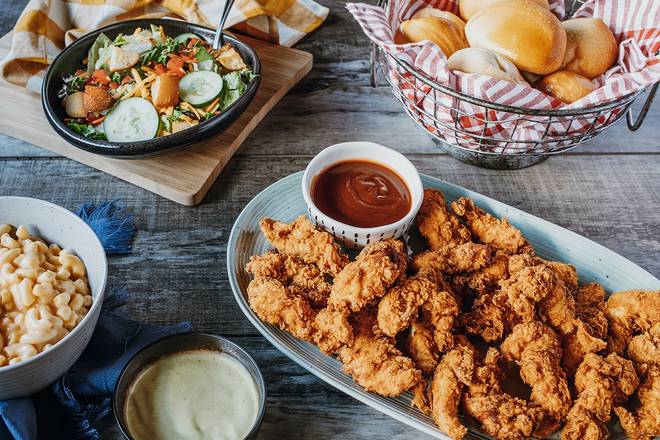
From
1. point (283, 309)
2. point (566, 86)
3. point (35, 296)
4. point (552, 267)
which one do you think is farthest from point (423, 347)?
point (566, 86)

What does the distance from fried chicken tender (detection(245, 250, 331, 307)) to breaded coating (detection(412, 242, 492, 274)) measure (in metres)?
0.35

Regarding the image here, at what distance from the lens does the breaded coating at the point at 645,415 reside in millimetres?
1890

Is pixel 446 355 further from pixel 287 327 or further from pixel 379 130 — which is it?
pixel 379 130

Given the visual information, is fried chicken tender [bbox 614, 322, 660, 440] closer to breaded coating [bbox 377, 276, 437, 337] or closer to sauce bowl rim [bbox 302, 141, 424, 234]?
breaded coating [bbox 377, 276, 437, 337]

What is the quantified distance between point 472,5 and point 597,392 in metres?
1.89

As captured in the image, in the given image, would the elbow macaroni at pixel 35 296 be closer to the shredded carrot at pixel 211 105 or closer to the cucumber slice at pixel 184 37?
the shredded carrot at pixel 211 105

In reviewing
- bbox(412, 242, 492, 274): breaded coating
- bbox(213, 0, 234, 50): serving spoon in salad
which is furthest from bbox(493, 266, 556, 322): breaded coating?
bbox(213, 0, 234, 50): serving spoon in salad

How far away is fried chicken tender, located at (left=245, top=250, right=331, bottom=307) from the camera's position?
217cm

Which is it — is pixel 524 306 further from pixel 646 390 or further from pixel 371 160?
pixel 371 160

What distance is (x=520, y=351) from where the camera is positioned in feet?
6.70

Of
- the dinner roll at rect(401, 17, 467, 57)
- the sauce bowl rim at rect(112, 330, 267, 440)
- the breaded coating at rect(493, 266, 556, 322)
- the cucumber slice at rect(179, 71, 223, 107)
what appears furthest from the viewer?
the cucumber slice at rect(179, 71, 223, 107)

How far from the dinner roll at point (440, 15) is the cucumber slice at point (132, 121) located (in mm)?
1345

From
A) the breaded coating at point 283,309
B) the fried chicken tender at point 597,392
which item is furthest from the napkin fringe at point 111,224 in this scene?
the fried chicken tender at point 597,392

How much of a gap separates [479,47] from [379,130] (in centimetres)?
70
